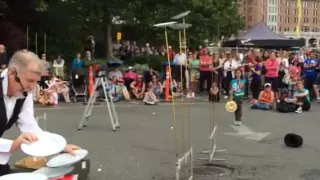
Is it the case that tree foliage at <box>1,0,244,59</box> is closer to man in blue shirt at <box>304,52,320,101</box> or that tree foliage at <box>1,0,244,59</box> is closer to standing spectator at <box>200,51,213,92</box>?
standing spectator at <box>200,51,213,92</box>

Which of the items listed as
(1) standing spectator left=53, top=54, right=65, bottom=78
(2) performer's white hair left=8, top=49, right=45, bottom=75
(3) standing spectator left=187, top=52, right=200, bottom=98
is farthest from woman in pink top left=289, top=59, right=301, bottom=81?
(2) performer's white hair left=8, top=49, right=45, bottom=75

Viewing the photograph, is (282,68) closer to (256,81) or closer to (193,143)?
(256,81)

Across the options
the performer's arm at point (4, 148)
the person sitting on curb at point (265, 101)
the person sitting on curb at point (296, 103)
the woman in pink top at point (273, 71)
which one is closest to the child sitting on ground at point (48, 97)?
the person sitting on curb at point (265, 101)

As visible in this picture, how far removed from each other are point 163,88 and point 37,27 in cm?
1095

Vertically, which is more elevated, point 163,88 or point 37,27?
point 37,27

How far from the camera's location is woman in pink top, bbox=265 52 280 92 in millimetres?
18281

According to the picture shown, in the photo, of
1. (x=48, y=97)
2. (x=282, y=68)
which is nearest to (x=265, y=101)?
(x=282, y=68)

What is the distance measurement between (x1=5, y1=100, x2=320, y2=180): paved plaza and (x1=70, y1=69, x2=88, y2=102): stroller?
2321 mm

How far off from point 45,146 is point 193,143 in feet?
23.6

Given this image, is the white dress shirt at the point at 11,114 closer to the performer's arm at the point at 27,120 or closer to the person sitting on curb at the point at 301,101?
the performer's arm at the point at 27,120

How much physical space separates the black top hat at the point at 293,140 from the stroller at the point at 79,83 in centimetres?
955

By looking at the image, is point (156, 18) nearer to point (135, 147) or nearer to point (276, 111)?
Answer: point (276, 111)

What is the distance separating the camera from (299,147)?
9.62m

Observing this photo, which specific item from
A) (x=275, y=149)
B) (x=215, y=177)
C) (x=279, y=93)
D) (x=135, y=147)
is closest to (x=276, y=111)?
(x=279, y=93)
